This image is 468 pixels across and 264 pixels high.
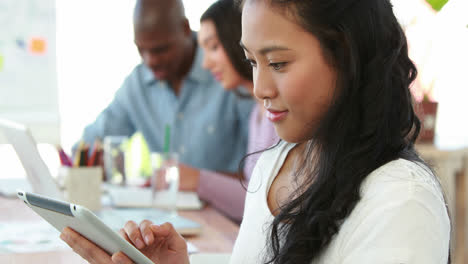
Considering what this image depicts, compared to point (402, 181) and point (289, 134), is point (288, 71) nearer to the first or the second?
point (289, 134)

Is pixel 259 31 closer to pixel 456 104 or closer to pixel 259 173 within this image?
pixel 259 173

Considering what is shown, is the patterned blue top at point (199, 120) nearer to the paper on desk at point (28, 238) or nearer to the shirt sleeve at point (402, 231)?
the paper on desk at point (28, 238)

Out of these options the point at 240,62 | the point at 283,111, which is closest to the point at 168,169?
the point at 240,62

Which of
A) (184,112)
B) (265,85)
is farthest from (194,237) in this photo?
(184,112)

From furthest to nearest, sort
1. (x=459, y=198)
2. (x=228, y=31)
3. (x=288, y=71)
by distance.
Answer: (x=459, y=198)
(x=228, y=31)
(x=288, y=71)

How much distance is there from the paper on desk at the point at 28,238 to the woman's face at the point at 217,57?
911 mm

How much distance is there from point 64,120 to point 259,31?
9.39ft

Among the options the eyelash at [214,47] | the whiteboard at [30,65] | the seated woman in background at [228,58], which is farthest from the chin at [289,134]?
the whiteboard at [30,65]

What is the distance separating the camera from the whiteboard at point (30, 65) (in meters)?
3.27

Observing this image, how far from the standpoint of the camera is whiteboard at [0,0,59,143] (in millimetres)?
3266

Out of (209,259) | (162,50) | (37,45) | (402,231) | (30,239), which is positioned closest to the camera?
(402,231)

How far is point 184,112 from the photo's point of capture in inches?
95.1

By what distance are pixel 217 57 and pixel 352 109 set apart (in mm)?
1284

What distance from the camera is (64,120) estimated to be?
3.39 metres
